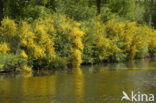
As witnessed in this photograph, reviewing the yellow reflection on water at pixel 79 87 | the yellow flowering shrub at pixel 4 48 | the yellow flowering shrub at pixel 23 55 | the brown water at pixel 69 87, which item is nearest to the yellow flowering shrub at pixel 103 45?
the brown water at pixel 69 87

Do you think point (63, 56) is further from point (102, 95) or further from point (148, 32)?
point (148, 32)

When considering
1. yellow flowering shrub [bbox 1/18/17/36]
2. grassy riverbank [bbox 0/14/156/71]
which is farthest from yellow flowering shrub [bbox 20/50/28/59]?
yellow flowering shrub [bbox 1/18/17/36]

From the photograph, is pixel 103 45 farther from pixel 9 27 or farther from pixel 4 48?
pixel 4 48

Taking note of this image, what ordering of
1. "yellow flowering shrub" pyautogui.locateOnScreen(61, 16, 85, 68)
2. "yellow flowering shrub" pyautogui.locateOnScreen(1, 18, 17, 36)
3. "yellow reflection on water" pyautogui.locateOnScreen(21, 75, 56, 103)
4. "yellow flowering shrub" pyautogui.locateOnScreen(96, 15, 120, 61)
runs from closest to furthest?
"yellow reflection on water" pyautogui.locateOnScreen(21, 75, 56, 103), "yellow flowering shrub" pyautogui.locateOnScreen(1, 18, 17, 36), "yellow flowering shrub" pyautogui.locateOnScreen(61, 16, 85, 68), "yellow flowering shrub" pyautogui.locateOnScreen(96, 15, 120, 61)

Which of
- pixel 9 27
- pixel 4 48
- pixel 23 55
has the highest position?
pixel 9 27

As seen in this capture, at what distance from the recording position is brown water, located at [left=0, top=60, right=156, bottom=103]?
1301 cm

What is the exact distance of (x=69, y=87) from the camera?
615 inches

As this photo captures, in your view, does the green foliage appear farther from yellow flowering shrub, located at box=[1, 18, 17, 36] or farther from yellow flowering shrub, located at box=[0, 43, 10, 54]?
yellow flowering shrub, located at box=[1, 18, 17, 36]

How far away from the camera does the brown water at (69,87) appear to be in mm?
13008

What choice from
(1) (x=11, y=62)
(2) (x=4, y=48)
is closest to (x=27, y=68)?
(1) (x=11, y=62)

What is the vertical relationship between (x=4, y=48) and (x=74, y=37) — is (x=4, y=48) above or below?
below

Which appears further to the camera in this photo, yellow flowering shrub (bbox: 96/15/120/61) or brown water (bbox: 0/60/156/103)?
yellow flowering shrub (bbox: 96/15/120/61)

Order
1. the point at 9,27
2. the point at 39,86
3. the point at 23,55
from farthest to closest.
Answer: the point at 9,27, the point at 23,55, the point at 39,86

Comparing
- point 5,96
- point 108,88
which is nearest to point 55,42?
point 108,88
